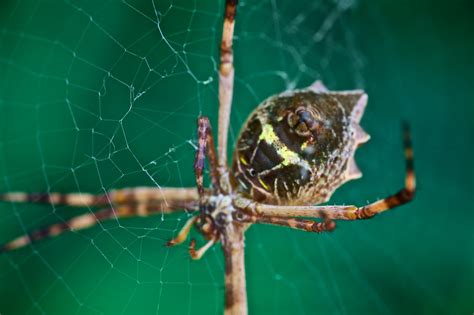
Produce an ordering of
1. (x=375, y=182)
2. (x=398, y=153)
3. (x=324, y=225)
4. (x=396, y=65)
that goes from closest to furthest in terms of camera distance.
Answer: (x=324, y=225) < (x=375, y=182) < (x=398, y=153) < (x=396, y=65)

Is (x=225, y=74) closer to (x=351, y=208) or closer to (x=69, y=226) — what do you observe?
(x=351, y=208)

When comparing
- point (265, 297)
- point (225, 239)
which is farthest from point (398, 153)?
point (225, 239)

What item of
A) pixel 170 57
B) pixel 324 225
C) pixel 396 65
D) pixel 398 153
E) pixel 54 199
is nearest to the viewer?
pixel 324 225

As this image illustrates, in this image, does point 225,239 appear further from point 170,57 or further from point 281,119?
point 170,57

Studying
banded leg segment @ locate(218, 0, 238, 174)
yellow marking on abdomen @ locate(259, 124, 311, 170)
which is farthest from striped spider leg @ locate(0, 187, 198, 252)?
yellow marking on abdomen @ locate(259, 124, 311, 170)

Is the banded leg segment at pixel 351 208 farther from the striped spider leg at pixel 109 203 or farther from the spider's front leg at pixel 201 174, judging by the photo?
the striped spider leg at pixel 109 203

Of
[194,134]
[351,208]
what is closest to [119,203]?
[194,134]

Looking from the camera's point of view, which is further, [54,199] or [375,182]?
[375,182]
